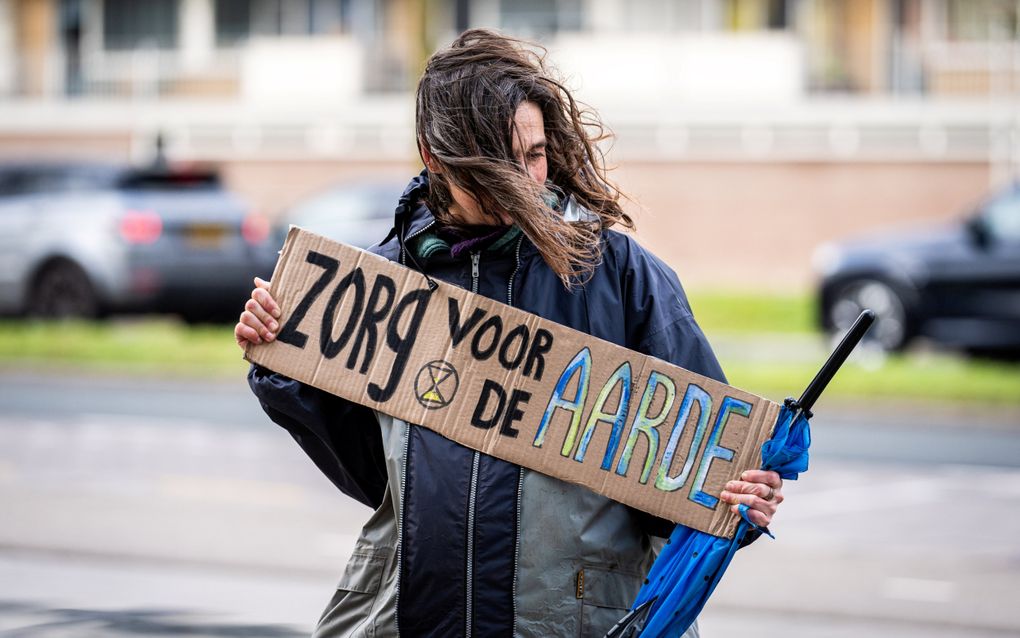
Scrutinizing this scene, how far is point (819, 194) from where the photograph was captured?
81.8 feet

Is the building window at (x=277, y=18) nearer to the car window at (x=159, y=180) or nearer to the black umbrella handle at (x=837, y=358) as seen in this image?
the car window at (x=159, y=180)

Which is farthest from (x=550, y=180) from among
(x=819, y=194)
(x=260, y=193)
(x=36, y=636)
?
(x=260, y=193)

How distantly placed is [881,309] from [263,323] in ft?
42.4

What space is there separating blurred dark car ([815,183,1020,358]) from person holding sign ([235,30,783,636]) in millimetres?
12441

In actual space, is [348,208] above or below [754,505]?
above

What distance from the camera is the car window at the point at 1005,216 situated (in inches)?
571

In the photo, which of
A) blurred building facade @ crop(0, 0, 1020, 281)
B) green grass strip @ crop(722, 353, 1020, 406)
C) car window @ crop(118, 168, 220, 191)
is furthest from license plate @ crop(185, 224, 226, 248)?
blurred building facade @ crop(0, 0, 1020, 281)

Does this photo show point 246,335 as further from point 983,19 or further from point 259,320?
point 983,19

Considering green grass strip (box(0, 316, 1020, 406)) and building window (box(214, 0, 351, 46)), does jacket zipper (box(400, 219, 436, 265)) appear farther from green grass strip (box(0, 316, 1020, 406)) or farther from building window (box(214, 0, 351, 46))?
building window (box(214, 0, 351, 46))

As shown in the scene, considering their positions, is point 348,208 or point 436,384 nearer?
point 436,384

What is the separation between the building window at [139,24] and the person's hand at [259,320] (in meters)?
31.2

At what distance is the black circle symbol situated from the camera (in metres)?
A: 2.67

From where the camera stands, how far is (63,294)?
16.0 m

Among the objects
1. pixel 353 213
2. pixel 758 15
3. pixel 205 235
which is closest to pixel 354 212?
pixel 353 213
